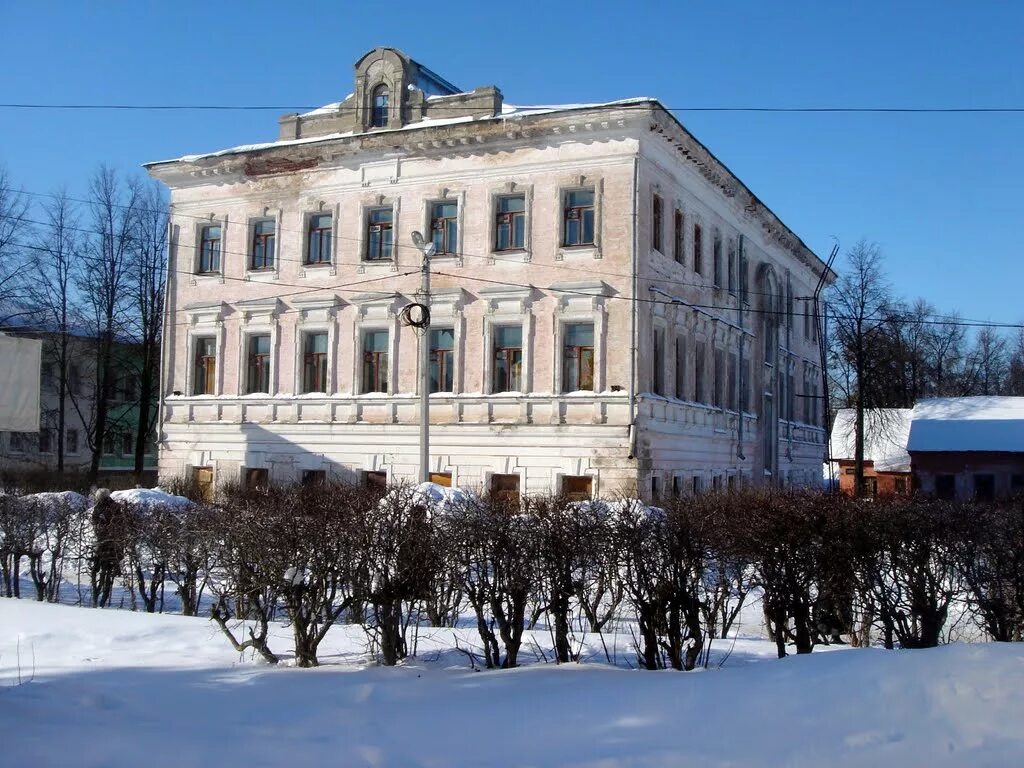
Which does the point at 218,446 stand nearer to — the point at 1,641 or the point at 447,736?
the point at 1,641

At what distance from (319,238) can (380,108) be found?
13.0ft

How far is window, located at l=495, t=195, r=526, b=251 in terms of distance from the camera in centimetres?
2509

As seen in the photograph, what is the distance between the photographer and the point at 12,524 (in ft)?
41.5

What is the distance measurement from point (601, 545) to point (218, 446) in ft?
71.0

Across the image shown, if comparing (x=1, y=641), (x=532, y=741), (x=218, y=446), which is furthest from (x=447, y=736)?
(x=218, y=446)

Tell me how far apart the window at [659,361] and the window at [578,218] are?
295cm

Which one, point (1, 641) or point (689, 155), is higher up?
point (689, 155)

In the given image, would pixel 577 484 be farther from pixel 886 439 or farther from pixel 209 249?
pixel 886 439

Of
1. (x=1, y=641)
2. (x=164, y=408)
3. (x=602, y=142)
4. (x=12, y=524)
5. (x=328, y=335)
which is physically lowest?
(x=1, y=641)

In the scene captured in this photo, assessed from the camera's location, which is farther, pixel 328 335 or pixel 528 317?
pixel 328 335

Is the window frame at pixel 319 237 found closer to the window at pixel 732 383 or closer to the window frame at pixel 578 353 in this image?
the window frame at pixel 578 353

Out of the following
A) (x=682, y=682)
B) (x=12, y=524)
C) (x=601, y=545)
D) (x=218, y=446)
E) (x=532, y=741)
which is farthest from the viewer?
(x=218, y=446)

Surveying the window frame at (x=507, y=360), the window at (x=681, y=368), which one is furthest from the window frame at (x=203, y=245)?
the window at (x=681, y=368)

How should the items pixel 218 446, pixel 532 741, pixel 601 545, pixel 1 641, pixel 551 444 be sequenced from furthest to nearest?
1. pixel 218 446
2. pixel 551 444
3. pixel 1 641
4. pixel 601 545
5. pixel 532 741
